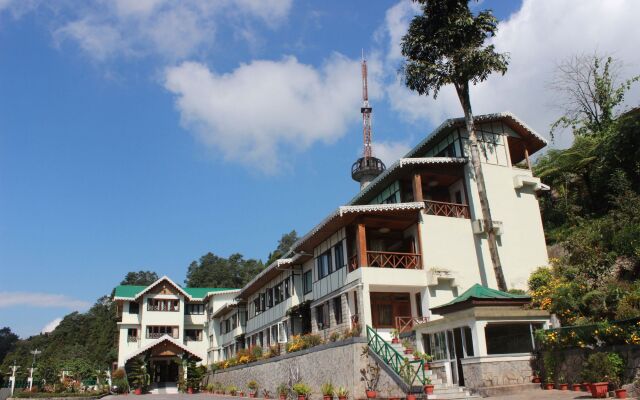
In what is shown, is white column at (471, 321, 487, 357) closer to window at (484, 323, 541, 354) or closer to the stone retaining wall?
the stone retaining wall

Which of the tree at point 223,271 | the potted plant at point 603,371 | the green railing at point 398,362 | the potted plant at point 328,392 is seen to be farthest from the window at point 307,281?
the tree at point 223,271

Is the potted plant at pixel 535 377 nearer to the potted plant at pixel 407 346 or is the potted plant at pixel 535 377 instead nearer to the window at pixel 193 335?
the potted plant at pixel 407 346

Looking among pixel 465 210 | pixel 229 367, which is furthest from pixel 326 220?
pixel 229 367

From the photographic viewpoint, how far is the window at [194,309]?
57500mm

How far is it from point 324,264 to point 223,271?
69.2 meters

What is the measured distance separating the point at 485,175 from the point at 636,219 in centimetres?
707

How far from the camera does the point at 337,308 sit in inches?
1004

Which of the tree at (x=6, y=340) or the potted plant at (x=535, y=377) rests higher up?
the tree at (x=6, y=340)

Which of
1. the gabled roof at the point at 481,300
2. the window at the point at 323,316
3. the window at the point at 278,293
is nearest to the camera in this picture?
the gabled roof at the point at 481,300

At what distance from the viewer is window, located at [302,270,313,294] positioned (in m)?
29.6

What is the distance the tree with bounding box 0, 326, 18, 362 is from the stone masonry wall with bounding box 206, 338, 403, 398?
10150 centimetres

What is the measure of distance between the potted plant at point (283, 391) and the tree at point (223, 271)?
65.1 meters

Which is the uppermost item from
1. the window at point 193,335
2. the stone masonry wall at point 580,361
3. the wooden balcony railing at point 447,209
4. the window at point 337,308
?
the wooden balcony railing at point 447,209

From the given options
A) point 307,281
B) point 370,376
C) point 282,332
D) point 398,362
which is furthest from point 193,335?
point 398,362
